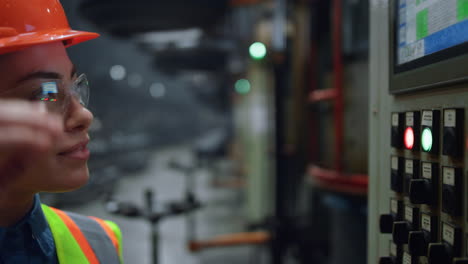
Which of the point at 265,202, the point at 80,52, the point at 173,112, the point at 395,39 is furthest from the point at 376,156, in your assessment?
the point at 173,112

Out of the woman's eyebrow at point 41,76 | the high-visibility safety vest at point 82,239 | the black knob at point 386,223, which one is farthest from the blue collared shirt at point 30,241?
the black knob at point 386,223

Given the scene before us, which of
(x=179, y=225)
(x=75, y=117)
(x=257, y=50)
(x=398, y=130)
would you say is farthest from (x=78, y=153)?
(x=179, y=225)

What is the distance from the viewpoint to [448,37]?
0.69m

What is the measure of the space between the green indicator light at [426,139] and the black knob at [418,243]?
0.54 ft

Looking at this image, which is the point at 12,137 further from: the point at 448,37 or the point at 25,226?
the point at 448,37

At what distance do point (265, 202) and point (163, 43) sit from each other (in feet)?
8.14

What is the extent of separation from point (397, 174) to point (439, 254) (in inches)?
8.2

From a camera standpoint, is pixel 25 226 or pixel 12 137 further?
pixel 25 226

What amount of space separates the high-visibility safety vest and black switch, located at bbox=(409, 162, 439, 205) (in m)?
0.74

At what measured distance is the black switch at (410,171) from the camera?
0.78 metres

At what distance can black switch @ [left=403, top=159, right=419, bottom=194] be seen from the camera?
0.78 metres

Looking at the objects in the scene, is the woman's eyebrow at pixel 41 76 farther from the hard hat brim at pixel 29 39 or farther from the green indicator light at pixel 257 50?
the green indicator light at pixel 257 50

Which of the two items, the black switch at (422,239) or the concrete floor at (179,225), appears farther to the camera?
the concrete floor at (179,225)

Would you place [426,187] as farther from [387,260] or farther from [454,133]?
[387,260]
